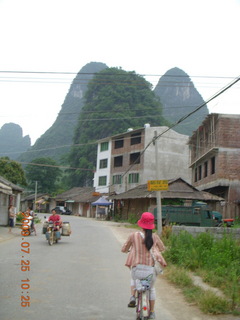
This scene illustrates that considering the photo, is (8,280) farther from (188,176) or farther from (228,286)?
(188,176)

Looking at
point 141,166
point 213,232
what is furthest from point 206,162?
point 213,232

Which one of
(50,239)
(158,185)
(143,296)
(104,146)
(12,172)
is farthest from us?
(104,146)

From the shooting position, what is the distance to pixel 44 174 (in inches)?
3189

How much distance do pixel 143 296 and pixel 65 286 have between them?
9.49 ft

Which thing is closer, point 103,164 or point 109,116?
point 103,164

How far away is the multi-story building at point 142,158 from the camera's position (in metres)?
52.2

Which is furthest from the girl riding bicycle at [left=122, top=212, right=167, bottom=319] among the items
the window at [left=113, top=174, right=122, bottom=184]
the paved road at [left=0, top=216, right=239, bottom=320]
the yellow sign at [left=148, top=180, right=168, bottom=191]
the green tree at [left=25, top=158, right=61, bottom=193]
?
the green tree at [left=25, top=158, right=61, bottom=193]

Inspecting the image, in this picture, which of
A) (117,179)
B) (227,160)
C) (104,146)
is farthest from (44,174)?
(227,160)

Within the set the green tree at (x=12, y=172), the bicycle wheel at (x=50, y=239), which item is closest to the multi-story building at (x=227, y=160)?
the bicycle wheel at (x=50, y=239)

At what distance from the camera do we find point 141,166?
2051 inches

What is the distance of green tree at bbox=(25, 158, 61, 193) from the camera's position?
79.2 metres

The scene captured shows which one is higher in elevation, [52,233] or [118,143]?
[118,143]

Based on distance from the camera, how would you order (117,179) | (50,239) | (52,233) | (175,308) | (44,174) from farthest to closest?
(44,174), (117,179), (52,233), (50,239), (175,308)

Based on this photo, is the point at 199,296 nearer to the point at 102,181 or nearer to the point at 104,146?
the point at 102,181
